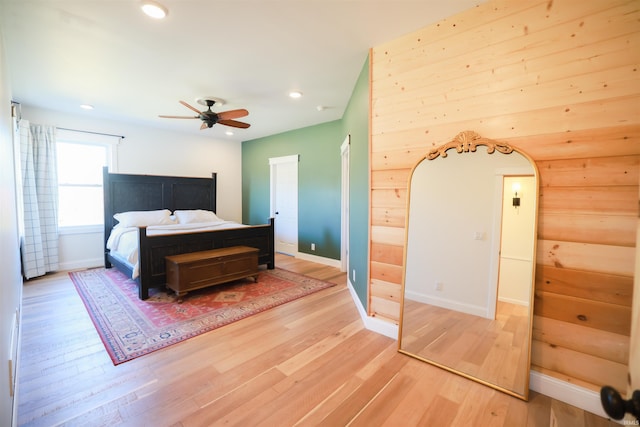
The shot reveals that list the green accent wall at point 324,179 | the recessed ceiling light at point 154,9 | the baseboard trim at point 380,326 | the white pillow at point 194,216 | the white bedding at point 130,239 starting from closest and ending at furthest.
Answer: the recessed ceiling light at point 154,9
the baseboard trim at point 380,326
the green accent wall at point 324,179
the white bedding at point 130,239
the white pillow at point 194,216

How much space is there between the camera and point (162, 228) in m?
4.06

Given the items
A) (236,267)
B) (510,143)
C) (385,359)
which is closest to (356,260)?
(385,359)

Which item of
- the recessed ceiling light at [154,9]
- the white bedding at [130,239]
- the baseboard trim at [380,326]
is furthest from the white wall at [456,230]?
the white bedding at [130,239]

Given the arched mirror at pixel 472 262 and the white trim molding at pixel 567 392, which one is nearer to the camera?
the white trim molding at pixel 567 392

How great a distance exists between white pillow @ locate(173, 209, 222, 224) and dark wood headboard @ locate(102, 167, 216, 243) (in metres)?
0.30

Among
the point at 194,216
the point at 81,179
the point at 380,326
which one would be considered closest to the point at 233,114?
the point at 194,216

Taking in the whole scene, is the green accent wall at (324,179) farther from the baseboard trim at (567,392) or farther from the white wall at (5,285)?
the white wall at (5,285)

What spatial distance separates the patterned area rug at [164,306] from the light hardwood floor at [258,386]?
137 millimetres

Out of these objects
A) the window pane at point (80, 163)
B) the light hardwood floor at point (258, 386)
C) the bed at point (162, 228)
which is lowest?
the light hardwood floor at point (258, 386)

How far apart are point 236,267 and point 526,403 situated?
122 inches

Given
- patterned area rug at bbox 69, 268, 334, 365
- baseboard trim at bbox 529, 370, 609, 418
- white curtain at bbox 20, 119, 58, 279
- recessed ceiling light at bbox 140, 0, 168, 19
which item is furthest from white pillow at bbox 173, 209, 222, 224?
baseboard trim at bbox 529, 370, 609, 418

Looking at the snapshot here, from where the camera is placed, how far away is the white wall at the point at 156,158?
14.3ft

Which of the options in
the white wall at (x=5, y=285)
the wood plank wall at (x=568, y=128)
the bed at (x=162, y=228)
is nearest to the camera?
the white wall at (x=5, y=285)

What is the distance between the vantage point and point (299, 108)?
4.04m
